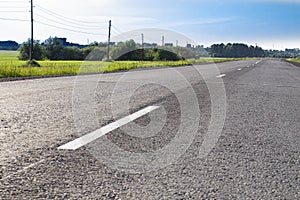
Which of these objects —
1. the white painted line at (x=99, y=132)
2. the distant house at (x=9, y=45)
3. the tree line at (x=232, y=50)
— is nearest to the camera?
the white painted line at (x=99, y=132)

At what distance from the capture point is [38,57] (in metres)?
82.2

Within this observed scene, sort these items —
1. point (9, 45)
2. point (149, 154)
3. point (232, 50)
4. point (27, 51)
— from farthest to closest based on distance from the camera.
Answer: point (232, 50)
point (9, 45)
point (27, 51)
point (149, 154)

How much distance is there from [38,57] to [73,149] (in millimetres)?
82197

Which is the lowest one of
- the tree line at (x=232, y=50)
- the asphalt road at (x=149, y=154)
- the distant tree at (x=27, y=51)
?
the asphalt road at (x=149, y=154)

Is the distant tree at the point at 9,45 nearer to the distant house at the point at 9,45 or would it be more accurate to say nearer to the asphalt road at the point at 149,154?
the distant house at the point at 9,45

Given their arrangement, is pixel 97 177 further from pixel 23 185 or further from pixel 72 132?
pixel 72 132

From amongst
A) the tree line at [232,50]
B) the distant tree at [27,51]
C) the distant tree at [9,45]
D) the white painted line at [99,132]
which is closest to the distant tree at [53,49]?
the distant tree at [27,51]

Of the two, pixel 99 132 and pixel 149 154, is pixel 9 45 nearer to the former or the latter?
pixel 99 132

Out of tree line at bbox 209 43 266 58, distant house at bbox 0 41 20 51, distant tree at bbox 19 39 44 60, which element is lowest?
distant tree at bbox 19 39 44 60

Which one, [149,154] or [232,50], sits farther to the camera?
[232,50]

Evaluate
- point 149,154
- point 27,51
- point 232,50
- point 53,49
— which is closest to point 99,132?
point 149,154

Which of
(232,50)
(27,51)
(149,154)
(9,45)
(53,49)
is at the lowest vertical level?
(149,154)

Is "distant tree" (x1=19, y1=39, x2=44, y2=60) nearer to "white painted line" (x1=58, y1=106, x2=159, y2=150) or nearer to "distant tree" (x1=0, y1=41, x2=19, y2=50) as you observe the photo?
"distant tree" (x1=0, y1=41, x2=19, y2=50)

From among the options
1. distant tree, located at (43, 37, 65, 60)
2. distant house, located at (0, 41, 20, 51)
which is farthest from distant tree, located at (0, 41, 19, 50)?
distant tree, located at (43, 37, 65, 60)
